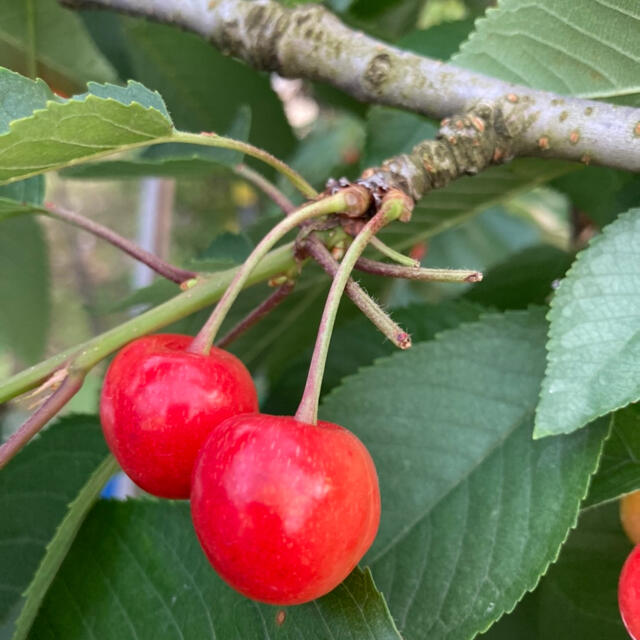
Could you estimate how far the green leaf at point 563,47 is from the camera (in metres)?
0.74

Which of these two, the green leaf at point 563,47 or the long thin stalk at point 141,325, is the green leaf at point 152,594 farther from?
the green leaf at point 563,47

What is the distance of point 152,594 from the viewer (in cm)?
75

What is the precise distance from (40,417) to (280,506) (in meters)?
0.21

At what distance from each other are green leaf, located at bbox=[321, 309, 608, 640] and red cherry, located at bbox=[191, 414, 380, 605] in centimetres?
18

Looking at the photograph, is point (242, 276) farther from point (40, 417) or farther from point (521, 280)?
point (521, 280)

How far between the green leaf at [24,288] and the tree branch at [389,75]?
1.62ft

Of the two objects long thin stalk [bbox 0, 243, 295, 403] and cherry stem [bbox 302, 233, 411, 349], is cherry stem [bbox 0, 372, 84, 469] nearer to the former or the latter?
long thin stalk [bbox 0, 243, 295, 403]

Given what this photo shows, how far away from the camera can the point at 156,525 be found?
783mm

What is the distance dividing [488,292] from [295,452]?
30.1 inches

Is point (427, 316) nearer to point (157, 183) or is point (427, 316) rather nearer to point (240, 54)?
point (240, 54)

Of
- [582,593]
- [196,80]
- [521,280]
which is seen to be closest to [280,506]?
[582,593]

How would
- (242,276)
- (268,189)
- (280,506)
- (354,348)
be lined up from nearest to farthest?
(280,506)
(242,276)
(268,189)
(354,348)

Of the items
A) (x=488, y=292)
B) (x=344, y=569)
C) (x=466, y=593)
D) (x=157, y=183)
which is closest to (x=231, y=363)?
(x=344, y=569)

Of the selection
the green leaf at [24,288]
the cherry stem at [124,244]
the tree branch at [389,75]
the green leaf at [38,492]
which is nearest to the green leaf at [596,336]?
the tree branch at [389,75]
